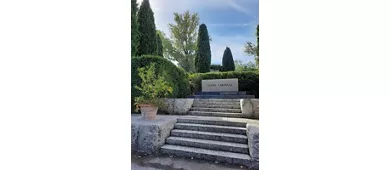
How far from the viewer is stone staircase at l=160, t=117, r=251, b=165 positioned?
1.70 m

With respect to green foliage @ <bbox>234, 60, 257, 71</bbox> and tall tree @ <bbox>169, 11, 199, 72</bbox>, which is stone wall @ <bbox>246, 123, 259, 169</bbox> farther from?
tall tree @ <bbox>169, 11, 199, 72</bbox>

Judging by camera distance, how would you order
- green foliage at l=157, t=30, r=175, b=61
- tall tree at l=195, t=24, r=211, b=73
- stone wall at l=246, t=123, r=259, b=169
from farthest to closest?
green foliage at l=157, t=30, r=175, b=61
tall tree at l=195, t=24, r=211, b=73
stone wall at l=246, t=123, r=259, b=169

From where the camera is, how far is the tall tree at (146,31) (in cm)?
461

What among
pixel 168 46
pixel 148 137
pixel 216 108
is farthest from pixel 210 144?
pixel 168 46

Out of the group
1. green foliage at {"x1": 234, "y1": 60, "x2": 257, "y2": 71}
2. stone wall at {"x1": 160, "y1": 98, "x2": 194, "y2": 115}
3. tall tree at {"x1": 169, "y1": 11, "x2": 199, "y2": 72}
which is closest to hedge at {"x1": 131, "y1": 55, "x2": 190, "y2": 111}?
stone wall at {"x1": 160, "y1": 98, "x2": 194, "y2": 115}

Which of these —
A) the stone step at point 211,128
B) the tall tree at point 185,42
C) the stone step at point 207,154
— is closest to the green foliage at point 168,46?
the tall tree at point 185,42

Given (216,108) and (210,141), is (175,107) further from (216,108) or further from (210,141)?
(210,141)

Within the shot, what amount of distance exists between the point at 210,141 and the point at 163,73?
6.30 feet

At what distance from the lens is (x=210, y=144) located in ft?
6.01
